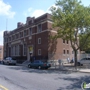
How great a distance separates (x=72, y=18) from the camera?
849 inches

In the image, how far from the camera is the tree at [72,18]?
21927mm

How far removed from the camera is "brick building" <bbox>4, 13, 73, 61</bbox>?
33.2 metres

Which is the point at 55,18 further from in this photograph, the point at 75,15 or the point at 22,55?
the point at 22,55

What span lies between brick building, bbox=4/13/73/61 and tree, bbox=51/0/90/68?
690 cm

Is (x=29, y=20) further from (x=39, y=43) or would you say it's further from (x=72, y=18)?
(x=72, y=18)

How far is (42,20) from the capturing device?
3438cm

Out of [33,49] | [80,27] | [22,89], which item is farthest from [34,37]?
[22,89]

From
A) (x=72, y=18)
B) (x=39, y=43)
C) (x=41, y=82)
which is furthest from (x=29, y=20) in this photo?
(x=41, y=82)

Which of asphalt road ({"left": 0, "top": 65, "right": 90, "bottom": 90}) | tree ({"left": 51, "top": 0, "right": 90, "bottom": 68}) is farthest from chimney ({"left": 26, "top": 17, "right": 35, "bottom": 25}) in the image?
asphalt road ({"left": 0, "top": 65, "right": 90, "bottom": 90})

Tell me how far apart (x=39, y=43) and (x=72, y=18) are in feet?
50.2

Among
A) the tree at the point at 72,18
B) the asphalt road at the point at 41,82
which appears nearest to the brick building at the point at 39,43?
the tree at the point at 72,18

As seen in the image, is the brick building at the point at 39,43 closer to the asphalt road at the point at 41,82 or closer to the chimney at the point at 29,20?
the chimney at the point at 29,20

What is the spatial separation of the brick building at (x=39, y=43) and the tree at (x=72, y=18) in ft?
22.6

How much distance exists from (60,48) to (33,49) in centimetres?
666
